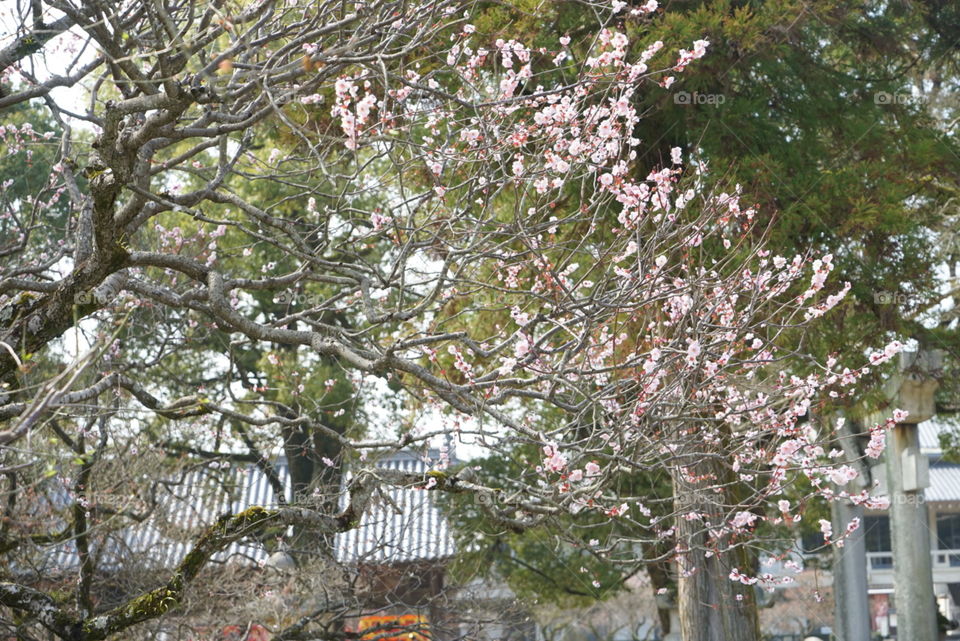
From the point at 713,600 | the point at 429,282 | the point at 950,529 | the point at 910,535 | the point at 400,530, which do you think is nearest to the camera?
the point at 429,282

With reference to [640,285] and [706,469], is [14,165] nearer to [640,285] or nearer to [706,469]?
[706,469]

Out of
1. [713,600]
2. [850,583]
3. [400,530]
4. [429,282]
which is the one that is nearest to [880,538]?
[850,583]

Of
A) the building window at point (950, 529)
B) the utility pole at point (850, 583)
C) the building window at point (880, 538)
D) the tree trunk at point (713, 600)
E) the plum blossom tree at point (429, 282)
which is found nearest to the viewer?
the plum blossom tree at point (429, 282)

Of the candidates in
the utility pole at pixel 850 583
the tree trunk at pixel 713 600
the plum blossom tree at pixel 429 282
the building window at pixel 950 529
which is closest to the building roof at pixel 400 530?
the plum blossom tree at pixel 429 282

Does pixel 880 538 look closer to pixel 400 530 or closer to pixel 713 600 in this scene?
pixel 713 600

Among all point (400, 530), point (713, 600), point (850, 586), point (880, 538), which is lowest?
point (713, 600)

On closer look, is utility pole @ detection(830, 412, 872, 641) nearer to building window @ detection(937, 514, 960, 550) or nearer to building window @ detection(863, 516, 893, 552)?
building window @ detection(863, 516, 893, 552)

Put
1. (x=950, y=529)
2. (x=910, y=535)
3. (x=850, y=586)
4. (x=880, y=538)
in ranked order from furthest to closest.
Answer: (x=880, y=538) → (x=950, y=529) → (x=850, y=586) → (x=910, y=535)

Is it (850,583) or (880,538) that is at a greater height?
A: (880,538)

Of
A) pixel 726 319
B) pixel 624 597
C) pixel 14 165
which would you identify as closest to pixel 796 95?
pixel 726 319

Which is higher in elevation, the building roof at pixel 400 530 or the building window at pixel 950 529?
the building window at pixel 950 529

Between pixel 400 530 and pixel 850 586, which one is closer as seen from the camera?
pixel 400 530

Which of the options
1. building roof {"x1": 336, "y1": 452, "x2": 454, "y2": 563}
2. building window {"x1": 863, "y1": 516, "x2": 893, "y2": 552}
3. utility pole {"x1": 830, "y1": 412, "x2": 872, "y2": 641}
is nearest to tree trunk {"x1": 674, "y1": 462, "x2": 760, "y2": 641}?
building roof {"x1": 336, "y1": 452, "x2": 454, "y2": 563}

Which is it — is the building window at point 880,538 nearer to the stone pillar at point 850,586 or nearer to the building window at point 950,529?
the building window at point 950,529
